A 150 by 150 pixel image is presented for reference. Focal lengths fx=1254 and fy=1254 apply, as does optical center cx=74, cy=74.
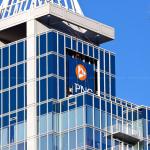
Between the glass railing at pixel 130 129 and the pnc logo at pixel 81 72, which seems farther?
the pnc logo at pixel 81 72

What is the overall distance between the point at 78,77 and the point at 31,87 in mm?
5406

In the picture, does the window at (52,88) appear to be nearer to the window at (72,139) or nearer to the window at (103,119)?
the window at (72,139)

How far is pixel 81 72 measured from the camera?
141 metres

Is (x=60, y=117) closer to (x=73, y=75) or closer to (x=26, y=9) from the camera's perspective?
(x=73, y=75)

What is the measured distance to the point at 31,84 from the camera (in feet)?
458

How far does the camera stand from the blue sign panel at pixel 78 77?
459 feet

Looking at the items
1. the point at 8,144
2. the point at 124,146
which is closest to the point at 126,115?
the point at 124,146

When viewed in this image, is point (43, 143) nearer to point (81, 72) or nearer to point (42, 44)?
point (81, 72)

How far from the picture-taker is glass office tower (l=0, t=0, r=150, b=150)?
135500 mm

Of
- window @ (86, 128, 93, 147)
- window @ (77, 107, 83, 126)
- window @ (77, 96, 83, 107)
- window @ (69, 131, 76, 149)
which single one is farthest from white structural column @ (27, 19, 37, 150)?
window @ (86, 128, 93, 147)

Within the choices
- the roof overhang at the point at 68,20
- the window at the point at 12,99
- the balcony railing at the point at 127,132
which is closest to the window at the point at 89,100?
the balcony railing at the point at 127,132

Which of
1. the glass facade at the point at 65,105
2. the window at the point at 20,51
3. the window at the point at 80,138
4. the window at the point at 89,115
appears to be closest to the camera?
the window at the point at 80,138

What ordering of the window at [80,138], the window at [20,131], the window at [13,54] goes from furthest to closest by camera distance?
the window at [13,54] → the window at [20,131] → the window at [80,138]

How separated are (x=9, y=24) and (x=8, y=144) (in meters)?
14.2
